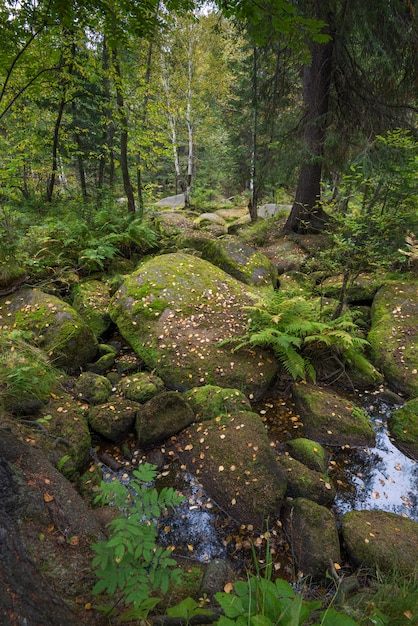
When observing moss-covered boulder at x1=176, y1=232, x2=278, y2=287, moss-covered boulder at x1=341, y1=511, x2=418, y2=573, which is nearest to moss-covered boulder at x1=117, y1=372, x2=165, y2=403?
moss-covered boulder at x1=341, y1=511, x2=418, y2=573

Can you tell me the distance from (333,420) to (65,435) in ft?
10.7

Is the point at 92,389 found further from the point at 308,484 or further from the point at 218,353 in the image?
the point at 308,484

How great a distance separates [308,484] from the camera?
325 cm

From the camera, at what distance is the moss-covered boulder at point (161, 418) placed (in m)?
3.79

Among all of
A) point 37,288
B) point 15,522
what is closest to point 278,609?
point 15,522

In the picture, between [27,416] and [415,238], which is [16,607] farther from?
[415,238]

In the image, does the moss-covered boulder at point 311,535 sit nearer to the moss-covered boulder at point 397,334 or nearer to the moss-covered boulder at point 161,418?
the moss-covered boulder at point 161,418

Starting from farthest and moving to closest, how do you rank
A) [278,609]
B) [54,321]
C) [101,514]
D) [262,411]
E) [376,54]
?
[376,54]
[54,321]
[262,411]
[101,514]
[278,609]

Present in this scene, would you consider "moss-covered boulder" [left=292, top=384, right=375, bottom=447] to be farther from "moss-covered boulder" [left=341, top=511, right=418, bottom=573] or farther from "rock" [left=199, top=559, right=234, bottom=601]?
"rock" [left=199, top=559, right=234, bottom=601]

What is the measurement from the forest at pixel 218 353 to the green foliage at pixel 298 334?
0.04 meters

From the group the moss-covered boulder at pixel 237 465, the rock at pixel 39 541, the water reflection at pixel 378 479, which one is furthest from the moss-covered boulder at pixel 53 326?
the water reflection at pixel 378 479

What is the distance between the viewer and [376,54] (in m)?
7.10

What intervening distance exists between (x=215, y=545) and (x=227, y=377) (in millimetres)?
2194

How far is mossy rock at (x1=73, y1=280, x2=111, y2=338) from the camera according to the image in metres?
5.89
